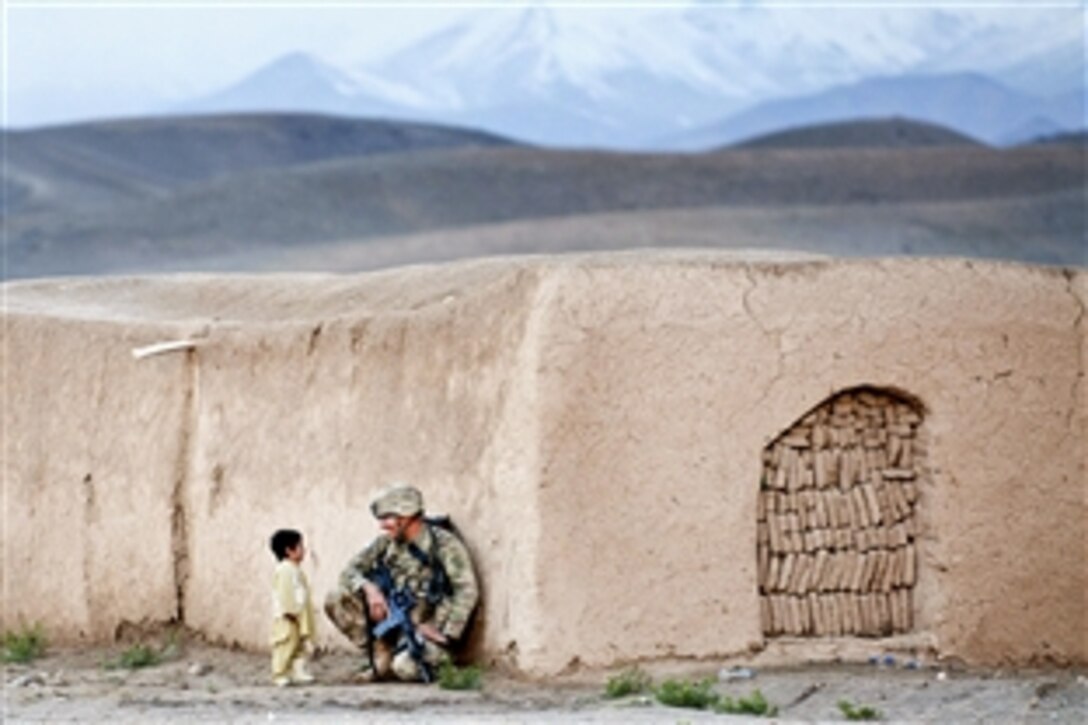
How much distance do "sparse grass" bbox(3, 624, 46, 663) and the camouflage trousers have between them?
2.40 metres

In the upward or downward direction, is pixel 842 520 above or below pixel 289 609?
above

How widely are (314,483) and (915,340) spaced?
8.77 feet

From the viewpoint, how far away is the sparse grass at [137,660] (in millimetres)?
11602

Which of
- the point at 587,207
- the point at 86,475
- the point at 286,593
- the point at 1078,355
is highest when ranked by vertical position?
the point at 587,207

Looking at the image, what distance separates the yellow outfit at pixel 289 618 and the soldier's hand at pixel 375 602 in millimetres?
340

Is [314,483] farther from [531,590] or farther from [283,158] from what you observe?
[283,158]

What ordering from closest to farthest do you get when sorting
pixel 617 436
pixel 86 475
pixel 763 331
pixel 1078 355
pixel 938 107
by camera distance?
pixel 617 436, pixel 763 331, pixel 1078 355, pixel 86 475, pixel 938 107

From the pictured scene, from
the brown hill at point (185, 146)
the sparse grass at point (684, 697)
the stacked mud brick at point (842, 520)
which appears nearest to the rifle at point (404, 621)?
the sparse grass at point (684, 697)

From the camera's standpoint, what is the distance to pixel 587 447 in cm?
991

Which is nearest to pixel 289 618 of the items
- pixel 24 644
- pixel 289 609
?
pixel 289 609

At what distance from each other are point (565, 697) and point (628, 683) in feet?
0.80

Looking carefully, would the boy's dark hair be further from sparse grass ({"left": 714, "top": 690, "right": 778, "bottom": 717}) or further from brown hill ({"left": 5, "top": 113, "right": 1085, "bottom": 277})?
brown hill ({"left": 5, "top": 113, "right": 1085, "bottom": 277})

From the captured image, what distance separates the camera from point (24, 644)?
40.2 feet

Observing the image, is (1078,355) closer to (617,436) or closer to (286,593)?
(617,436)
